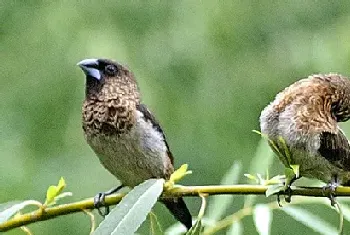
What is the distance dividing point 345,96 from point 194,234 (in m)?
0.64

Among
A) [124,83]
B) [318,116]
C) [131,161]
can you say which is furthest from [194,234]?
[124,83]

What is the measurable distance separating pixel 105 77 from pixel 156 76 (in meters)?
1.12

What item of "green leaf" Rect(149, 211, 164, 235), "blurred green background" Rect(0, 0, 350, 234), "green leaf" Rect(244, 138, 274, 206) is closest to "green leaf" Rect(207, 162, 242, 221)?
"green leaf" Rect(244, 138, 274, 206)

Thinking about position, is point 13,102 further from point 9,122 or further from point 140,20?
point 140,20

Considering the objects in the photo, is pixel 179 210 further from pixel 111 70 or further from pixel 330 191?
pixel 330 191

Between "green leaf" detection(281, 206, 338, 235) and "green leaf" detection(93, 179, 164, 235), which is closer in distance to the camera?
"green leaf" detection(93, 179, 164, 235)

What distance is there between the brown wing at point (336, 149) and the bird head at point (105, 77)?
0.75 metres

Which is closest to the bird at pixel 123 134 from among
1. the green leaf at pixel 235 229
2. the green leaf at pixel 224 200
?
the green leaf at pixel 224 200

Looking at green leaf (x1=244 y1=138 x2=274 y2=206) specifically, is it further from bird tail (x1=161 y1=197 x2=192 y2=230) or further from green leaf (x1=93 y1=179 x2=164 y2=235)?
green leaf (x1=93 y1=179 x2=164 y2=235)

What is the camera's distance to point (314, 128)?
2.54 m

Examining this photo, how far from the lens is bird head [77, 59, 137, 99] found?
3.11 m

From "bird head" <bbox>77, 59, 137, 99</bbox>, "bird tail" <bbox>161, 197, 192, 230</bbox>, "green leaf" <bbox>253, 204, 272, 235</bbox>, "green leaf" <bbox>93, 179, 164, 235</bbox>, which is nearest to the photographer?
"green leaf" <bbox>93, 179, 164, 235</bbox>

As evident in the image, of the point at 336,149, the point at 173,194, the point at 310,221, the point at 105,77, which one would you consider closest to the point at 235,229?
the point at 310,221

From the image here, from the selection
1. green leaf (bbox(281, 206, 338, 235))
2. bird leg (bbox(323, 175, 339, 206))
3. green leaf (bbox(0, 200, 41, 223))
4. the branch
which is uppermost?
the branch
